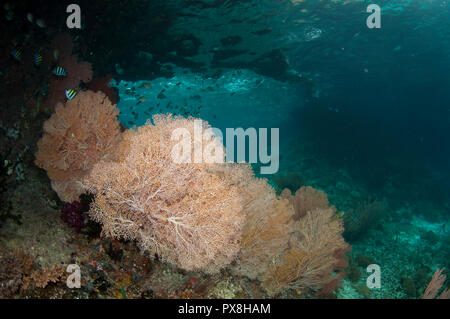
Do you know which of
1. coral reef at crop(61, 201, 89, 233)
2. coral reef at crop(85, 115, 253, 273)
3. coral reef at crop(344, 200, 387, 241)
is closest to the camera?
coral reef at crop(85, 115, 253, 273)

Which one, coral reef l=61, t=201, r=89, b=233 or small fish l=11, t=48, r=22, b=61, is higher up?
small fish l=11, t=48, r=22, b=61

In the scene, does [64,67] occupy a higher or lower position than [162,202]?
higher

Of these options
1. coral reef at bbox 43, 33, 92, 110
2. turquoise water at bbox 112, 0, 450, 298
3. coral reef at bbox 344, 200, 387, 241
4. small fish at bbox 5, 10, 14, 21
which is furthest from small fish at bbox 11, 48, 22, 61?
coral reef at bbox 344, 200, 387, 241

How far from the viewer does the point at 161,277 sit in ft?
13.9

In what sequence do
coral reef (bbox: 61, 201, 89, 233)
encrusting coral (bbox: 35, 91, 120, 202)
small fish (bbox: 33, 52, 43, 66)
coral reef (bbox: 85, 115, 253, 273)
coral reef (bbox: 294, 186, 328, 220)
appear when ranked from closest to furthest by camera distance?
coral reef (bbox: 85, 115, 253, 273) < coral reef (bbox: 61, 201, 89, 233) < encrusting coral (bbox: 35, 91, 120, 202) < small fish (bbox: 33, 52, 43, 66) < coral reef (bbox: 294, 186, 328, 220)

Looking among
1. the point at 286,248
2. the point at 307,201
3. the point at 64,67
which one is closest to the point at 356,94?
the point at 307,201

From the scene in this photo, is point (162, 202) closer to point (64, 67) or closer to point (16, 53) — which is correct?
point (16, 53)

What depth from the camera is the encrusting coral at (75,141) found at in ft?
15.3

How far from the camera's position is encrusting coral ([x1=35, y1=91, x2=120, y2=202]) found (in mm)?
4676

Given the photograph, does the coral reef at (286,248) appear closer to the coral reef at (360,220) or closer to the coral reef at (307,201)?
the coral reef at (307,201)

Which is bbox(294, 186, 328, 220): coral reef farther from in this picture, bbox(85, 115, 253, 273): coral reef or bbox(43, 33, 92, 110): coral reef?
bbox(43, 33, 92, 110): coral reef

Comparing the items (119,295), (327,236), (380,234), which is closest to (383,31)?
(380,234)

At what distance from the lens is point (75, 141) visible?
15.4 ft

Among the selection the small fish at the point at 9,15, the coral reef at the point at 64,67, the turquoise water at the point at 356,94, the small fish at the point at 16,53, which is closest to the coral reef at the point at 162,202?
the turquoise water at the point at 356,94
